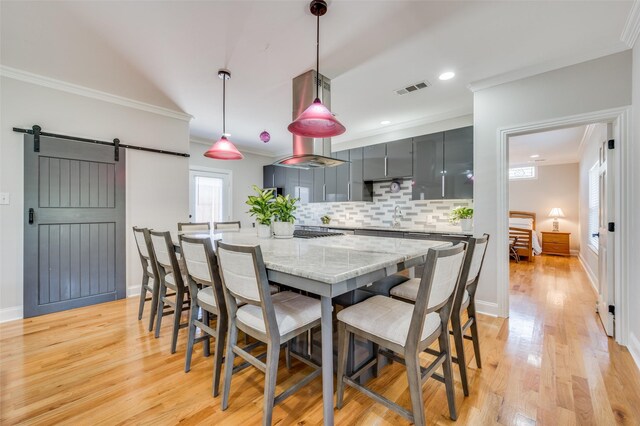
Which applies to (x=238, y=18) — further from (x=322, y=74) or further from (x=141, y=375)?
(x=141, y=375)

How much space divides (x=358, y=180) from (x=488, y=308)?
2719 millimetres

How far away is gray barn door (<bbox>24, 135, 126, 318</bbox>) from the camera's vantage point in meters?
2.85

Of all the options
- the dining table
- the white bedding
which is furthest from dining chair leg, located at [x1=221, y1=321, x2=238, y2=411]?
the white bedding

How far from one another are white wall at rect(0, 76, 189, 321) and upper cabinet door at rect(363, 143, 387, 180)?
2870 mm

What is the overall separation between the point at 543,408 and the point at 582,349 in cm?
104

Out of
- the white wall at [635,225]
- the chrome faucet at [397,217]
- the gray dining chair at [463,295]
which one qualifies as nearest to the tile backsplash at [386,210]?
the chrome faucet at [397,217]

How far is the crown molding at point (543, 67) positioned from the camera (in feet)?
7.41

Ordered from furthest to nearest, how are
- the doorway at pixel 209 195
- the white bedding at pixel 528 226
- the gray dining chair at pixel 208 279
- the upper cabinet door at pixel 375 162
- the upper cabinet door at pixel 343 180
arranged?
1. the white bedding at pixel 528 226
2. the doorway at pixel 209 195
3. the upper cabinet door at pixel 343 180
4. the upper cabinet door at pixel 375 162
5. the gray dining chair at pixel 208 279

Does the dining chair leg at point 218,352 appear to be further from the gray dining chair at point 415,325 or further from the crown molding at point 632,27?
the crown molding at point 632,27

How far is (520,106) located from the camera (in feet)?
8.84

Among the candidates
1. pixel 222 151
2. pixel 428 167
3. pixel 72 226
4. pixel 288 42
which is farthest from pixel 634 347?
pixel 72 226

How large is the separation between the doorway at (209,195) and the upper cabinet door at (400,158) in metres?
3.40

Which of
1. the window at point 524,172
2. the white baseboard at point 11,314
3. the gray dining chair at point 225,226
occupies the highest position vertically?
the window at point 524,172

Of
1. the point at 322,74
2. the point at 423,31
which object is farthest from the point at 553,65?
the point at 322,74
